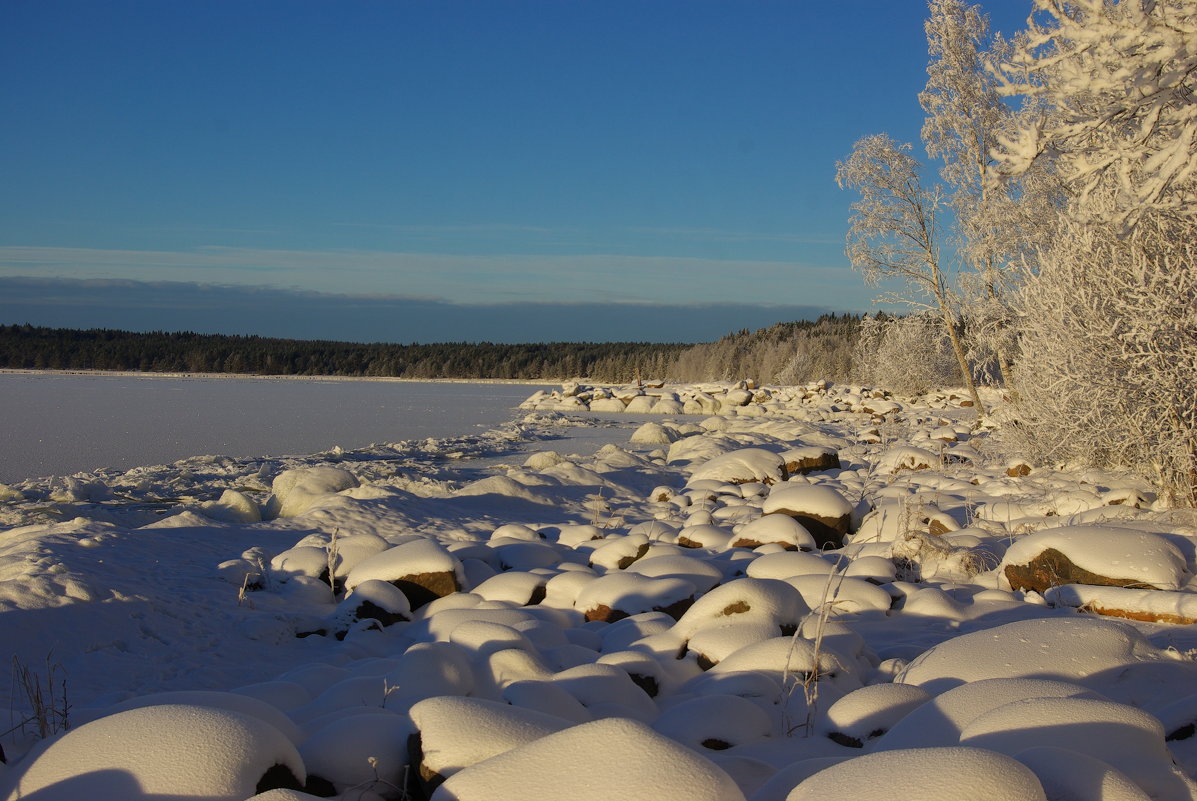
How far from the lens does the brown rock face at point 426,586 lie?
19.5 feet

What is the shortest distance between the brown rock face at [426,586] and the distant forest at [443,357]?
54.1m

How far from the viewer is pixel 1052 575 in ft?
16.8

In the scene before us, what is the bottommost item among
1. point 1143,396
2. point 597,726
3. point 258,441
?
point 258,441

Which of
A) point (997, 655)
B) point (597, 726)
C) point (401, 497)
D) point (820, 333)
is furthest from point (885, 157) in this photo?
point (820, 333)

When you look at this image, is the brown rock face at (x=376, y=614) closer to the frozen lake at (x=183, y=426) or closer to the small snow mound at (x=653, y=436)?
the frozen lake at (x=183, y=426)

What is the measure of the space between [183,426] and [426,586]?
17339 millimetres

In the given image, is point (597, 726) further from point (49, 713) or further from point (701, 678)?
point (49, 713)

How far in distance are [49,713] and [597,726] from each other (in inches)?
106

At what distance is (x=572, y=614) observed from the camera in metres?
5.54

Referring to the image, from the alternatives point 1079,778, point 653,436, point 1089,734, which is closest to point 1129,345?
point 1089,734

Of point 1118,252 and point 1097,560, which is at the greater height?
point 1118,252

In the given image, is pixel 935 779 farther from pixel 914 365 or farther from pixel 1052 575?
pixel 914 365

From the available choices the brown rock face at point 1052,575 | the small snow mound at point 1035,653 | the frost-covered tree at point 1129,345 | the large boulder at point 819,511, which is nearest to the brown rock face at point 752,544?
the large boulder at point 819,511

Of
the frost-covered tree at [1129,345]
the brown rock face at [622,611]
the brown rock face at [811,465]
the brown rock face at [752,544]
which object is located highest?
the frost-covered tree at [1129,345]
